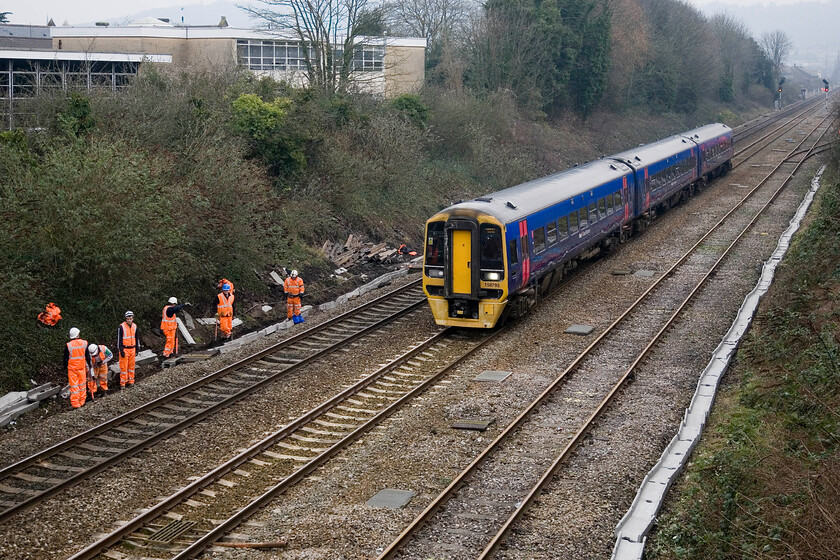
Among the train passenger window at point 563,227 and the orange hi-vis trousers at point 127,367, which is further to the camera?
Answer: the train passenger window at point 563,227

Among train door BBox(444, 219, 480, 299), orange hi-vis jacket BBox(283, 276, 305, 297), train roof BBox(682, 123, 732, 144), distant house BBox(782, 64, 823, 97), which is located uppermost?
Answer: distant house BBox(782, 64, 823, 97)

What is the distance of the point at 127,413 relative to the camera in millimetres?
13250

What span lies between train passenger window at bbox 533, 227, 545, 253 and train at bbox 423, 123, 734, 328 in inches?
0.8

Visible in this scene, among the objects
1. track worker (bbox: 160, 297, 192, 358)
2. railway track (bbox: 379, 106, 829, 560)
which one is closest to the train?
railway track (bbox: 379, 106, 829, 560)

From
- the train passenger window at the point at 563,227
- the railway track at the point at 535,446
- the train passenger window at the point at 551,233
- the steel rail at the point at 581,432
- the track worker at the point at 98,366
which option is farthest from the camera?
the train passenger window at the point at 563,227

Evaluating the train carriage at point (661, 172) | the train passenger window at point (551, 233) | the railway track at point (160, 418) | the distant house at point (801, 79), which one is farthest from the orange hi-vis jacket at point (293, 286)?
the distant house at point (801, 79)

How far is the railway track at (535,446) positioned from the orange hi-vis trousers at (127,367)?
6.67m

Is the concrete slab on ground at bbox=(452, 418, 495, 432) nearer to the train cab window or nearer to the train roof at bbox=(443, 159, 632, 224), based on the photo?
the train cab window

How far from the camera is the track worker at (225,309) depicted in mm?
17875

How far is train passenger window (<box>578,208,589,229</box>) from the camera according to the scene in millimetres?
21555

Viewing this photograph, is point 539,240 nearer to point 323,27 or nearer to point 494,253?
point 494,253

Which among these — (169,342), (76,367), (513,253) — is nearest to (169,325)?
(169,342)

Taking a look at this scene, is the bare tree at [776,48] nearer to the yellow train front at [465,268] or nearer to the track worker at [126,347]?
the yellow train front at [465,268]

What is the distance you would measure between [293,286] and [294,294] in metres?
0.23
